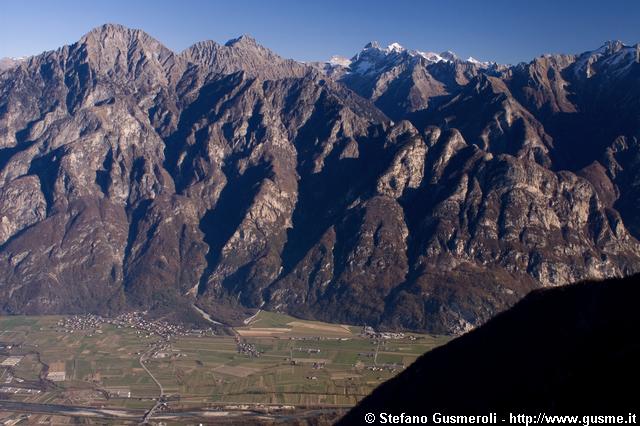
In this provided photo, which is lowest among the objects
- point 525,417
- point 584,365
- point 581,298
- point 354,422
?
point 354,422

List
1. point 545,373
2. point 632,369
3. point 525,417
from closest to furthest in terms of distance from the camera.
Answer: point 632,369
point 525,417
point 545,373

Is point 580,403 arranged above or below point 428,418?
above

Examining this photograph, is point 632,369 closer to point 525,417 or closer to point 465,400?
point 525,417

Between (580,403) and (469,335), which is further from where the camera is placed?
(469,335)

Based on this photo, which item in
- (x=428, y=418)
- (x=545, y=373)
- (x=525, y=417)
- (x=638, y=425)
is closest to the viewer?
(x=638, y=425)

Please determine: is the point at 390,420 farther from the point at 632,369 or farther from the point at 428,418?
the point at 632,369

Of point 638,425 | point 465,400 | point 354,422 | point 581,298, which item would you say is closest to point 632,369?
point 638,425

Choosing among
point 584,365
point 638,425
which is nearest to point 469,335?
point 584,365
